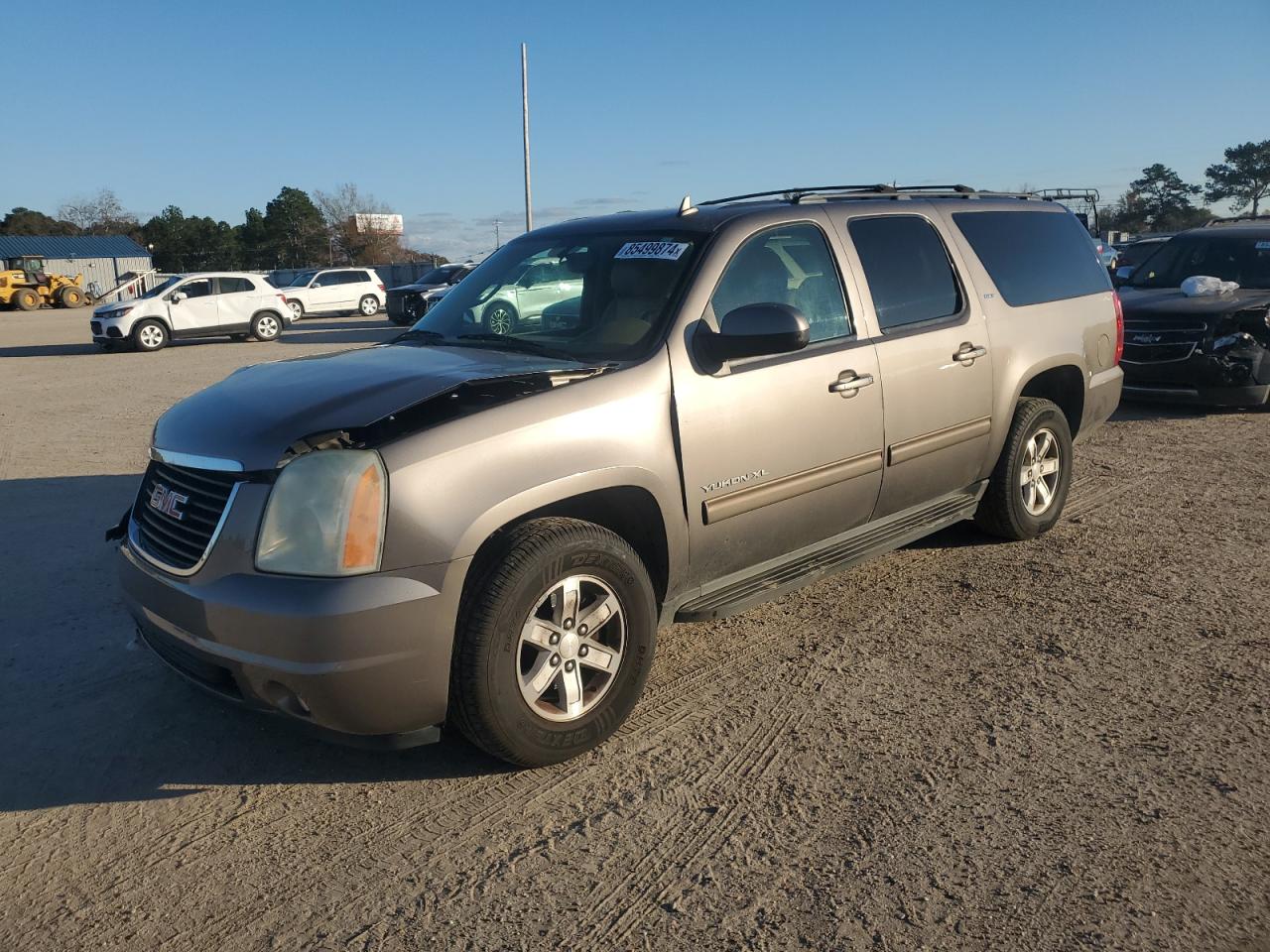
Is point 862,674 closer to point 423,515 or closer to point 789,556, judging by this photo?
point 789,556

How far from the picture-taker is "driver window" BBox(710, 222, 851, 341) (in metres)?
4.08

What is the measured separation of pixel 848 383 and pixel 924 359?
23.9 inches

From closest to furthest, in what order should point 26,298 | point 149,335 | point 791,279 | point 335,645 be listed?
1. point 335,645
2. point 791,279
3. point 149,335
4. point 26,298

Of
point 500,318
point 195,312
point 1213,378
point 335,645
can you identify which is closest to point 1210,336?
point 1213,378

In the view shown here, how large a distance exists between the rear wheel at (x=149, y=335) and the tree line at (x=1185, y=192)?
53.5 meters

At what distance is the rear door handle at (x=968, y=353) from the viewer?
4.88 m

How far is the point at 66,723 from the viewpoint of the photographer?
148 inches

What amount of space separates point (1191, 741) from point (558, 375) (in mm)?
2527

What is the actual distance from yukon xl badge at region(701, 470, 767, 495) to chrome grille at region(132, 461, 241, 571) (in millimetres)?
1647

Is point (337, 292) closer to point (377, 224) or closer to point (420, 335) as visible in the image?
point (420, 335)

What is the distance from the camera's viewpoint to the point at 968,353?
16.2 ft

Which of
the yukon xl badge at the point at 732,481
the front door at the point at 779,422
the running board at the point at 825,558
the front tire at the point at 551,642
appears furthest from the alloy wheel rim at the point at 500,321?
the running board at the point at 825,558

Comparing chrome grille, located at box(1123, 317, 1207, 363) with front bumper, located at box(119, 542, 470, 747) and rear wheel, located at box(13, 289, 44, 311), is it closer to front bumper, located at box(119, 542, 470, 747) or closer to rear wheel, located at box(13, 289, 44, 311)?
front bumper, located at box(119, 542, 470, 747)

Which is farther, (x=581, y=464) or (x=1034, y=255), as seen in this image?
(x=1034, y=255)
